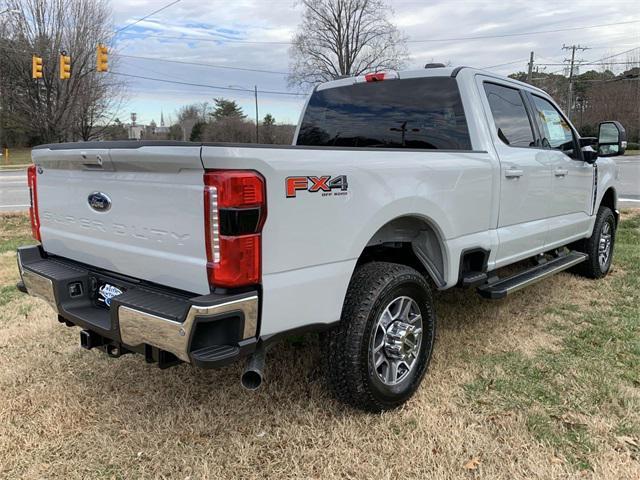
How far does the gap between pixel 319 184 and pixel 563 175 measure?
3074mm

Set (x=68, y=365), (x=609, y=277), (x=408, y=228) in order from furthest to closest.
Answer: (x=609, y=277) → (x=68, y=365) → (x=408, y=228)

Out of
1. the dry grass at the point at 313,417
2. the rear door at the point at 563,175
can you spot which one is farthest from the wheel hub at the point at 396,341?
the rear door at the point at 563,175

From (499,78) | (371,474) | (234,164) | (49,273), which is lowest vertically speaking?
(371,474)

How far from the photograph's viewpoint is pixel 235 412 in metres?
3.13

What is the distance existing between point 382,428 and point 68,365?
7.39ft

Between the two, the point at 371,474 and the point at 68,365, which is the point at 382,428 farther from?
the point at 68,365

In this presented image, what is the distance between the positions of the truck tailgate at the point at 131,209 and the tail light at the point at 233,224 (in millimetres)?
59

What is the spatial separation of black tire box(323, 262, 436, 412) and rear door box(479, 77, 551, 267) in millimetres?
1158

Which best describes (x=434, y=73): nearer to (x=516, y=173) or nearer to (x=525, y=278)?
(x=516, y=173)

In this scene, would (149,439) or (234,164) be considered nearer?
(234,164)

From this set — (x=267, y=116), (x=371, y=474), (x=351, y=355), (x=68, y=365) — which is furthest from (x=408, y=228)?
(x=267, y=116)

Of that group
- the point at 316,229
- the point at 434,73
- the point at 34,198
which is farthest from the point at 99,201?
the point at 434,73

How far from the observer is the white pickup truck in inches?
88.9

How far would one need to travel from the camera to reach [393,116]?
407 centimetres
